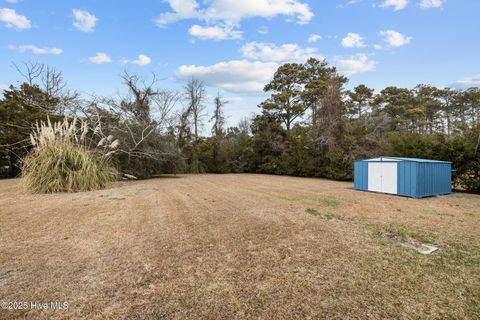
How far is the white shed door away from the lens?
29.8 ft

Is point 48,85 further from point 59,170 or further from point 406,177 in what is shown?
point 406,177

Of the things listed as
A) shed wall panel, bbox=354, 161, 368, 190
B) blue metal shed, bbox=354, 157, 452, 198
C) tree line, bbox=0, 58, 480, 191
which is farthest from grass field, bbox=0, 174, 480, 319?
tree line, bbox=0, 58, 480, 191

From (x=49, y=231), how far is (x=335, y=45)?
14.5m

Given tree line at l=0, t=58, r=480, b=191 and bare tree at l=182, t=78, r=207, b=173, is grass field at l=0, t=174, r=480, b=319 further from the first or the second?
bare tree at l=182, t=78, r=207, b=173

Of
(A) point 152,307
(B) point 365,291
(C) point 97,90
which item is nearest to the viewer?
(A) point 152,307

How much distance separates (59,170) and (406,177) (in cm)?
1068

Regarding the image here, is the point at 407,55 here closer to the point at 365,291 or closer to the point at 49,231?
the point at 365,291

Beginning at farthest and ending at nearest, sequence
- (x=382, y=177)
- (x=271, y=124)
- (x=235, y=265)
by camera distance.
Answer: (x=271, y=124), (x=382, y=177), (x=235, y=265)

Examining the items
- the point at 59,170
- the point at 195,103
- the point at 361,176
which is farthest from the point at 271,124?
the point at 59,170

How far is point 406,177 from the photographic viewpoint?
8594mm

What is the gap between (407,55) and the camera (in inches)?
Result: 487

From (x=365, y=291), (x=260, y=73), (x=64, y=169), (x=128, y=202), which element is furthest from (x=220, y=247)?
(x=260, y=73)

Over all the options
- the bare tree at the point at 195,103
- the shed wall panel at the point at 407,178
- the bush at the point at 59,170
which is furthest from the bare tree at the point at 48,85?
the shed wall panel at the point at 407,178

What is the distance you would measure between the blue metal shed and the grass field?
3.73m
